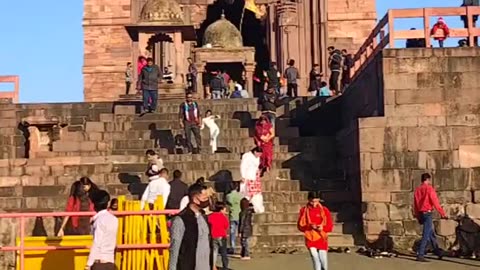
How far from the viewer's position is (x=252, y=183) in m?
14.6

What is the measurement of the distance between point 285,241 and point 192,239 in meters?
6.90

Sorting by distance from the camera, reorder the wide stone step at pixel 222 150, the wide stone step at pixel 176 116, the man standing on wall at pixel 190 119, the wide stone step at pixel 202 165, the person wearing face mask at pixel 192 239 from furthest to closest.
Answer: the wide stone step at pixel 176 116 < the wide stone step at pixel 222 150 < the man standing on wall at pixel 190 119 < the wide stone step at pixel 202 165 < the person wearing face mask at pixel 192 239

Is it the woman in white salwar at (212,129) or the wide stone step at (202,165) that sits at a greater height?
the woman in white salwar at (212,129)

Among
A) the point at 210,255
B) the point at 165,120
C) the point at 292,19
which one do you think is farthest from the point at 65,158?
the point at 292,19

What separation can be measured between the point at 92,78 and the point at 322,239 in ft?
79.4

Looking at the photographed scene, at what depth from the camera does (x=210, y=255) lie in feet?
23.5

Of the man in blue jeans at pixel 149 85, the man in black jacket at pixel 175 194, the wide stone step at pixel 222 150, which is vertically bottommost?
the man in black jacket at pixel 175 194

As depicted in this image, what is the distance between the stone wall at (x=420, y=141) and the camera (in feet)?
46.6

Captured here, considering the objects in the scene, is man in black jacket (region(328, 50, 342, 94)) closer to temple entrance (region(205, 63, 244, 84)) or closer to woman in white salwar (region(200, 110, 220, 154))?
temple entrance (region(205, 63, 244, 84))

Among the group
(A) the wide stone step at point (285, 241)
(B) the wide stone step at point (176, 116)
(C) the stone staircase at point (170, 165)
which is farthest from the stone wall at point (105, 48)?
(A) the wide stone step at point (285, 241)

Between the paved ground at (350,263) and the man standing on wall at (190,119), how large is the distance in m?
4.79

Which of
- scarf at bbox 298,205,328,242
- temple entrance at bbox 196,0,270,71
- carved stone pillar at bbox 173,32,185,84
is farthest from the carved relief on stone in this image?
temple entrance at bbox 196,0,270,71

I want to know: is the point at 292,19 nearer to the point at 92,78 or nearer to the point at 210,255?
the point at 92,78

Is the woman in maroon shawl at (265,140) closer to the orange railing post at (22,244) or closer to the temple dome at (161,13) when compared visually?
the orange railing post at (22,244)
